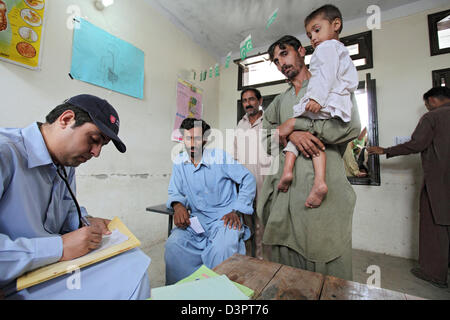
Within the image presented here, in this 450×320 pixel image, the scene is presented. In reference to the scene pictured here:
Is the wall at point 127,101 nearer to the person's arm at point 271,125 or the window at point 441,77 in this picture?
the person's arm at point 271,125

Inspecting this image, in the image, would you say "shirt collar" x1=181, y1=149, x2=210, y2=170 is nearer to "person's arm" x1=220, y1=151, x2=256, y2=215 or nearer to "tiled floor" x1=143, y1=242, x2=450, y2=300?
"person's arm" x1=220, y1=151, x2=256, y2=215

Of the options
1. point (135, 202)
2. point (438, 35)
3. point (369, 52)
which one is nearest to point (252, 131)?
point (135, 202)

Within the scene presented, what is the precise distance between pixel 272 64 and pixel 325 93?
286 cm

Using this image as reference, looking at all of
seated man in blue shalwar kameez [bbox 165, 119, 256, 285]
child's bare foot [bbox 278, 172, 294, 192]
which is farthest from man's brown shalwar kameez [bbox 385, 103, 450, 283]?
child's bare foot [bbox 278, 172, 294, 192]

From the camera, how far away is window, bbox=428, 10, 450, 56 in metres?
2.39

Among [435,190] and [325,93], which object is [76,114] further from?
[435,190]

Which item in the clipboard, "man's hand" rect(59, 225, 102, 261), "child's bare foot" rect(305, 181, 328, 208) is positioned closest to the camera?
the clipboard

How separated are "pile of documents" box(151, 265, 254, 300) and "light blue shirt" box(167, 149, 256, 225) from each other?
0.91 m

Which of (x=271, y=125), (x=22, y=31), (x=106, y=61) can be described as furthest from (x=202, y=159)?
(x=22, y=31)

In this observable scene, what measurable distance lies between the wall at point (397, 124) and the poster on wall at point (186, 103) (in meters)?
2.33

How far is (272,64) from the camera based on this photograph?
136 inches
